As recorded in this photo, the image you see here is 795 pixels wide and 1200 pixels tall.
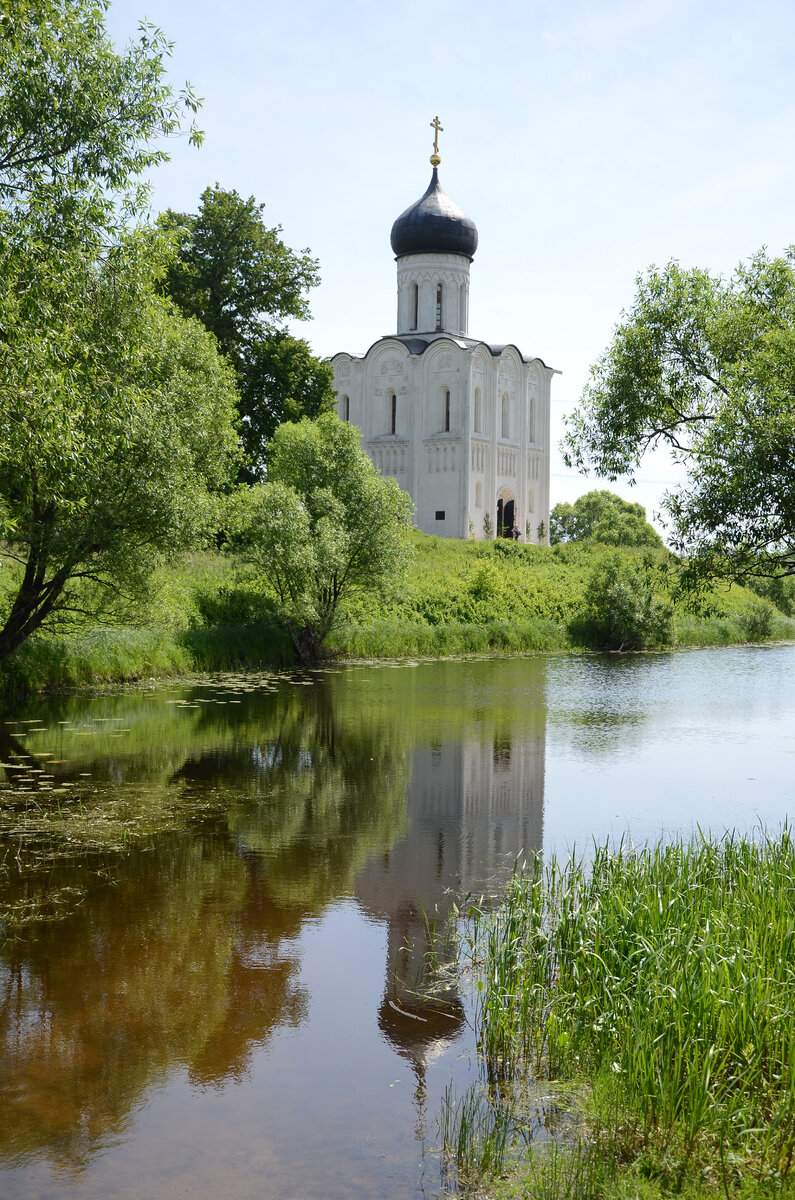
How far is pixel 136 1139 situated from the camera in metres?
4.60

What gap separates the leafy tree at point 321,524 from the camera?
24141 millimetres

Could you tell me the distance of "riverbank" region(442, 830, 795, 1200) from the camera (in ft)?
13.6

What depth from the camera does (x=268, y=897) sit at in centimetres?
802

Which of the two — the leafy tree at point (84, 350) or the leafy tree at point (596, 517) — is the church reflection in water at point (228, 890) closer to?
the leafy tree at point (84, 350)

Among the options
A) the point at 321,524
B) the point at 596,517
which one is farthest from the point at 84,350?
the point at 596,517

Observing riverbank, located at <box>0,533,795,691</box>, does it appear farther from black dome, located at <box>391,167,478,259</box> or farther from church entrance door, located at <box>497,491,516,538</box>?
black dome, located at <box>391,167,478,259</box>

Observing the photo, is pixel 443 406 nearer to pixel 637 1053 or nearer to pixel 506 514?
pixel 506 514

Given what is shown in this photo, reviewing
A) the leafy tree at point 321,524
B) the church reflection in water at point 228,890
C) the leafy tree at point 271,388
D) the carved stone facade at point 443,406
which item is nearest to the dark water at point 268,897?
the church reflection in water at point 228,890

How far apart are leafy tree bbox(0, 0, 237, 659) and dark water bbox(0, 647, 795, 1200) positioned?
273 centimetres

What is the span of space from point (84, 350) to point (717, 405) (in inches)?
278

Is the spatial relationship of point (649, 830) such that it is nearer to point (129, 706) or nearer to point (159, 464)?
point (159, 464)

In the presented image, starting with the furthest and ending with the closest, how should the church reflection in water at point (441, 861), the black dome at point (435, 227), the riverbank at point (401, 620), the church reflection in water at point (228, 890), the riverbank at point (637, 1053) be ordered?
the black dome at point (435, 227) → the riverbank at point (401, 620) → the church reflection in water at point (441, 861) → the church reflection in water at point (228, 890) → the riverbank at point (637, 1053)

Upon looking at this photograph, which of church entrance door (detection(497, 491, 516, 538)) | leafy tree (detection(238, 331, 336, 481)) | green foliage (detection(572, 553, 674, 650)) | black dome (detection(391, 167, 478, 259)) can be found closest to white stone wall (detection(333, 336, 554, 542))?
church entrance door (detection(497, 491, 516, 538))

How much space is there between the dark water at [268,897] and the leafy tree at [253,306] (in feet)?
65.4
